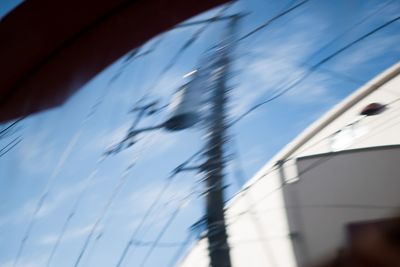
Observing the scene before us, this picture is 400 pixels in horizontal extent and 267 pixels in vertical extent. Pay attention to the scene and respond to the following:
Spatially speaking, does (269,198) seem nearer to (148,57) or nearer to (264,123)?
(264,123)

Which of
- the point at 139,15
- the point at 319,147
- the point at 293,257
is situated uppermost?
the point at 139,15

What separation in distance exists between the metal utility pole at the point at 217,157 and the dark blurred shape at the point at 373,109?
15.1 inches

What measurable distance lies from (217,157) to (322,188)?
289 mm

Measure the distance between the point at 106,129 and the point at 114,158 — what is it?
10 cm

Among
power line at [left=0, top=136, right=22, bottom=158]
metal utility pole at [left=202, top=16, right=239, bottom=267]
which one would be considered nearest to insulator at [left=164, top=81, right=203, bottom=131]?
metal utility pole at [left=202, top=16, right=239, bottom=267]

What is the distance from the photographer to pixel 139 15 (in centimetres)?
133

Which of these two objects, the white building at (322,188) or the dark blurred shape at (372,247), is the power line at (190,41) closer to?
the white building at (322,188)

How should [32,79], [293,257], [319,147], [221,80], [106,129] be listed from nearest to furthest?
[293,257] → [319,147] → [221,80] → [106,129] → [32,79]

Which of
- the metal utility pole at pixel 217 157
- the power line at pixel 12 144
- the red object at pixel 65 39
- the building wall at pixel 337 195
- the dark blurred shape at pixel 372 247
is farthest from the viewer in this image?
the power line at pixel 12 144

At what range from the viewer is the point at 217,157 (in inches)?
43.9

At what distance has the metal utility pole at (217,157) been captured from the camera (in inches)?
41.0

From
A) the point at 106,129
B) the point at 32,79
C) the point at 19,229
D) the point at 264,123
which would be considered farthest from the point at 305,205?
the point at 32,79

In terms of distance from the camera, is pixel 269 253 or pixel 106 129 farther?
pixel 106 129

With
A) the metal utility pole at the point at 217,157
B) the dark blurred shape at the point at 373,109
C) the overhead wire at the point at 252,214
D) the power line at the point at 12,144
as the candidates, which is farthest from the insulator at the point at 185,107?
the power line at the point at 12,144
